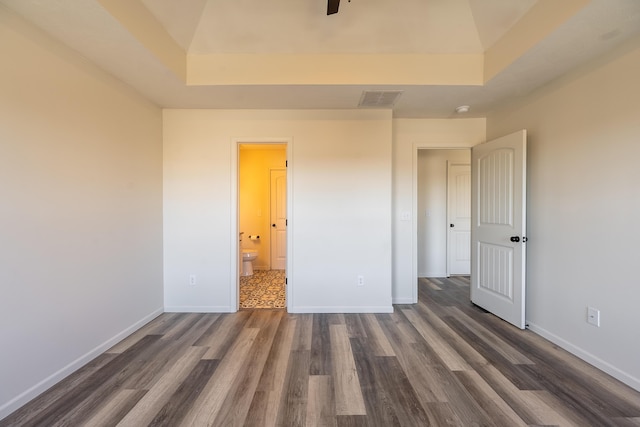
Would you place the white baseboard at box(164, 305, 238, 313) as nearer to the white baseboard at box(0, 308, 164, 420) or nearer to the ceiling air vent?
the white baseboard at box(0, 308, 164, 420)

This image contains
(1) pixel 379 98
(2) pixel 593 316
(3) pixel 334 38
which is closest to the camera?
(2) pixel 593 316

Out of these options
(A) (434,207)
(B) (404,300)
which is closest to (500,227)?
(B) (404,300)

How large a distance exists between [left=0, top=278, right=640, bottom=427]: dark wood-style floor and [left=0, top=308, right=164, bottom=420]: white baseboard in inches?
1.6

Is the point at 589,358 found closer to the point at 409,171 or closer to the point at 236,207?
the point at 409,171

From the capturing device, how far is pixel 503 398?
1603 mm

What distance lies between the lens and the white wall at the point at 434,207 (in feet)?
14.7

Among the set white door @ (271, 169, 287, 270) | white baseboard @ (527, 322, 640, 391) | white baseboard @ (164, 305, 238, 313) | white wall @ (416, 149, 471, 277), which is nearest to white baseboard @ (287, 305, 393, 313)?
white baseboard @ (164, 305, 238, 313)

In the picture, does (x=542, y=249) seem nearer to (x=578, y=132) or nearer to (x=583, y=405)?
(x=578, y=132)

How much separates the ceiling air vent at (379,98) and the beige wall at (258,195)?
2459mm

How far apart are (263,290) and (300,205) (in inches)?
62.2

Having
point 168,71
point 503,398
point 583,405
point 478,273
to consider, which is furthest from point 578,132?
point 168,71

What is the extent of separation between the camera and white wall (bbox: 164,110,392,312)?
2928 mm

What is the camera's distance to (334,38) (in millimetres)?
2250

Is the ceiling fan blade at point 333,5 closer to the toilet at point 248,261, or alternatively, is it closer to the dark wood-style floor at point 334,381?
the dark wood-style floor at point 334,381
